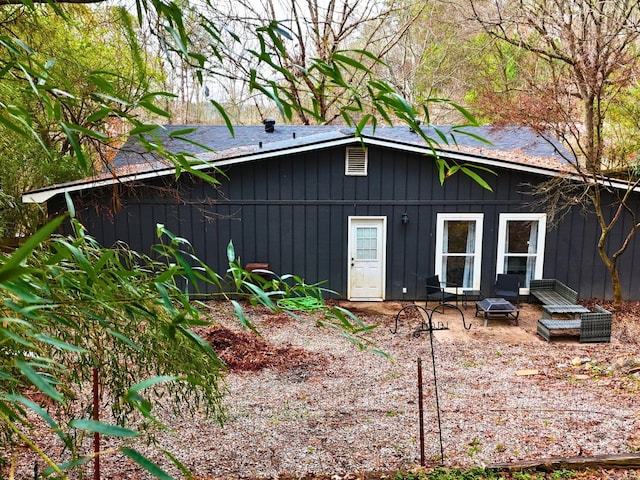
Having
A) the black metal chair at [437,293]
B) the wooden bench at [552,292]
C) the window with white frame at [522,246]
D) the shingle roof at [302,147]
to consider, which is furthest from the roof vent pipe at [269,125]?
the wooden bench at [552,292]

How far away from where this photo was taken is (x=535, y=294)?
8.17 m

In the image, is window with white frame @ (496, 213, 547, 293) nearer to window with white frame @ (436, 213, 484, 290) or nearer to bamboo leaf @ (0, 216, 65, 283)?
window with white frame @ (436, 213, 484, 290)

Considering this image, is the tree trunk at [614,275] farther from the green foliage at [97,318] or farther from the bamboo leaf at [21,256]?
the bamboo leaf at [21,256]

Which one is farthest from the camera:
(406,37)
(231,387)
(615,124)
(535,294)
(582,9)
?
(406,37)

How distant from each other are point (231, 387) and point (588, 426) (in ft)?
11.3

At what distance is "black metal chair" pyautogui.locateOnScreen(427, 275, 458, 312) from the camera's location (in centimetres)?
799

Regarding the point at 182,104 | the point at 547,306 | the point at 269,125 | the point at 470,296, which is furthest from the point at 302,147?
the point at 182,104

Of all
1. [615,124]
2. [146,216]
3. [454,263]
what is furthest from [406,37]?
[146,216]

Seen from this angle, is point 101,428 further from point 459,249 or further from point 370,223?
point 459,249

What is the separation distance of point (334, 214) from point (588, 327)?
4.29 meters

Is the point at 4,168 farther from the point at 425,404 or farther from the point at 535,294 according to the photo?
the point at 535,294

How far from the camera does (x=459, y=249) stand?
8.55 metres

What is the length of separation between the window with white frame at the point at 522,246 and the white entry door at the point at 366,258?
210 cm

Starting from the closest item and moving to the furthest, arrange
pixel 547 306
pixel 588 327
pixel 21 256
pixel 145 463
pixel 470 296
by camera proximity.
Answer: pixel 21 256 < pixel 145 463 < pixel 588 327 < pixel 547 306 < pixel 470 296
